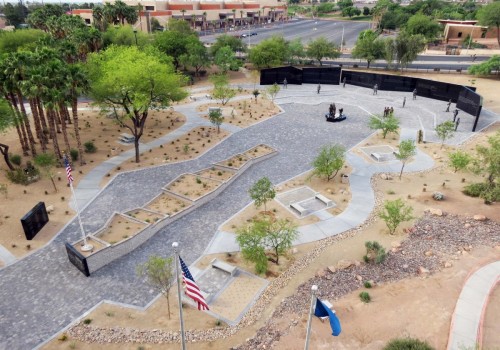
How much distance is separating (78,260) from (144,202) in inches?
322

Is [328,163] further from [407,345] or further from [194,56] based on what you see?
[194,56]

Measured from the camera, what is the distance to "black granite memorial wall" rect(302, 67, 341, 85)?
63812mm

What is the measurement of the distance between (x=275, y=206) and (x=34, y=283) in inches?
654

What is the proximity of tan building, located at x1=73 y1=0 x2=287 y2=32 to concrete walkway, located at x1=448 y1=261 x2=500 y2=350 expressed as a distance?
92.2 metres

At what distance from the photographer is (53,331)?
17734 millimetres

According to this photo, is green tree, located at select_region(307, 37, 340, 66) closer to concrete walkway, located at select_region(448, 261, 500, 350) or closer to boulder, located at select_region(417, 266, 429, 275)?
concrete walkway, located at select_region(448, 261, 500, 350)

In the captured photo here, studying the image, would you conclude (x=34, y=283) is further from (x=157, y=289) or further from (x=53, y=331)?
(x=157, y=289)

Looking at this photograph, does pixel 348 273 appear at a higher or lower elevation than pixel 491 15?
lower

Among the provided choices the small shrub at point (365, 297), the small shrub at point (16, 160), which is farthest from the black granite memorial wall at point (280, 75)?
the small shrub at point (365, 297)

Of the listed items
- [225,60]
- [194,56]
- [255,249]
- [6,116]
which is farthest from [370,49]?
[6,116]

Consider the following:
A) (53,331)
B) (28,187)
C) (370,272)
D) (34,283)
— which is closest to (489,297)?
(370,272)

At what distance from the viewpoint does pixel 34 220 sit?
80.9 ft

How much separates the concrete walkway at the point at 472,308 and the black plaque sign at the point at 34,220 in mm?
25061

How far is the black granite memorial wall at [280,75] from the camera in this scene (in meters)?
63.3
